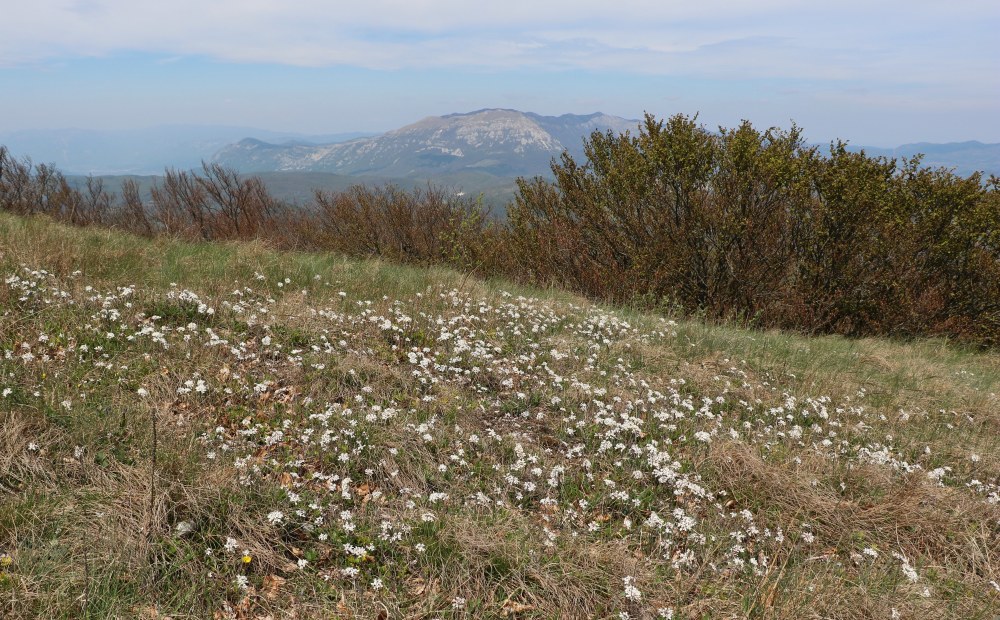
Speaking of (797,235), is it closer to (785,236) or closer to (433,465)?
(785,236)

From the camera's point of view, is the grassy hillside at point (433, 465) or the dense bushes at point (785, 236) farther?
the dense bushes at point (785, 236)

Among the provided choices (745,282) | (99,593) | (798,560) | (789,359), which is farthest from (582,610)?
(745,282)

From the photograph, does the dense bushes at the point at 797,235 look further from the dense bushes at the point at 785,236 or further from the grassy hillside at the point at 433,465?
the grassy hillside at the point at 433,465

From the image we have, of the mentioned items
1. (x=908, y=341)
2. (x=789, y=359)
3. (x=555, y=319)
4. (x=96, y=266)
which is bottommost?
(x=908, y=341)

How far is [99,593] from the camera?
10.9 ft

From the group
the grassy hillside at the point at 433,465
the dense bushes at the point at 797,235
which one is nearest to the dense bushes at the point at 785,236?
the dense bushes at the point at 797,235

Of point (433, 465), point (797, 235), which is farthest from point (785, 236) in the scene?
point (433, 465)

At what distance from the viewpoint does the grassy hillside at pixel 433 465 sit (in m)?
3.76

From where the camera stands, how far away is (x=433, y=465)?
5008mm

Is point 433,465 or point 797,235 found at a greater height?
point 797,235

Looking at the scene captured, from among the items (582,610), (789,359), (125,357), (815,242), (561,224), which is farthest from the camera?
(561,224)

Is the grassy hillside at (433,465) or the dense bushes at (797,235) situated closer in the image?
the grassy hillside at (433,465)

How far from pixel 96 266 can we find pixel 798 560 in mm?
9392

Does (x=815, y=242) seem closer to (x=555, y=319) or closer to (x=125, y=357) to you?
(x=555, y=319)
